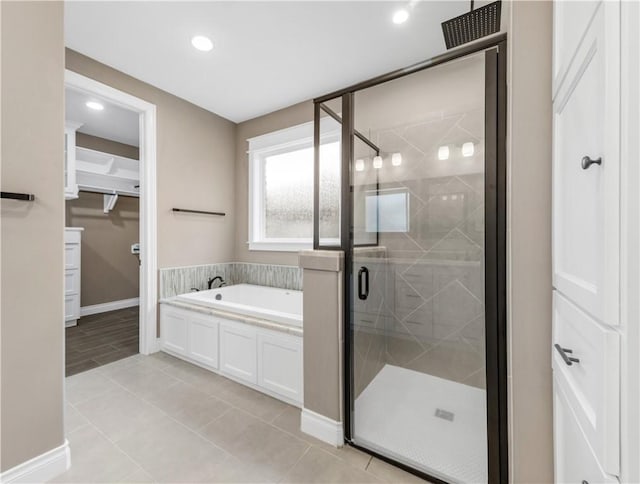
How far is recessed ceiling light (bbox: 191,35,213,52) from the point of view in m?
2.20

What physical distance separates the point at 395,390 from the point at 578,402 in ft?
5.19

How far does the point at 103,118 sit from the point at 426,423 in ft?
15.6

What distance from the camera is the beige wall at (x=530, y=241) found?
910 millimetres

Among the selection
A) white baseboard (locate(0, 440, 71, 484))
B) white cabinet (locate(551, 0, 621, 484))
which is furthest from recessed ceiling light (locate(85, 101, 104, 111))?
white cabinet (locate(551, 0, 621, 484))

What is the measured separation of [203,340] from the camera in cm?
251

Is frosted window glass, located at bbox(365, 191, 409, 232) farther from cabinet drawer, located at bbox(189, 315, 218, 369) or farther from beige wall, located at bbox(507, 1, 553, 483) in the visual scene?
cabinet drawer, located at bbox(189, 315, 218, 369)

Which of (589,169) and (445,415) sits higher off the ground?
(589,169)

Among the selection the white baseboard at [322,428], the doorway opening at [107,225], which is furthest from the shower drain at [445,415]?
the doorway opening at [107,225]

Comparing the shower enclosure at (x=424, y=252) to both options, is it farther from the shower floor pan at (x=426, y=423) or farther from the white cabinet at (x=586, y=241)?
the white cabinet at (x=586, y=241)

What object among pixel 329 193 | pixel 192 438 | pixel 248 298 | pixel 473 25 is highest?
pixel 473 25

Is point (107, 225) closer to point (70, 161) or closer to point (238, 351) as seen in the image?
point (70, 161)

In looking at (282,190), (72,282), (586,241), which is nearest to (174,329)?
(282,190)

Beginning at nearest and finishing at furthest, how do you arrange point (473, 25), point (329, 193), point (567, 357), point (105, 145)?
1. point (567, 357)
2. point (473, 25)
3. point (329, 193)
4. point (105, 145)

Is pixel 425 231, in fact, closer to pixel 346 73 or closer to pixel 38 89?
pixel 346 73
